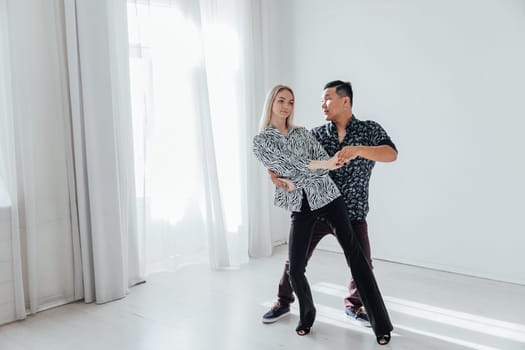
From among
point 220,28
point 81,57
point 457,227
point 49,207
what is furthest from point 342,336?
point 220,28

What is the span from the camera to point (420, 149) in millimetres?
3967

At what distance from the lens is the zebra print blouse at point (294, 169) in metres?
2.65

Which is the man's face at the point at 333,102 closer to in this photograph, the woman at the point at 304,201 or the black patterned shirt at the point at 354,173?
the black patterned shirt at the point at 354,173

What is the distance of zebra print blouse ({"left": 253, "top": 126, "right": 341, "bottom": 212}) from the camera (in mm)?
2654

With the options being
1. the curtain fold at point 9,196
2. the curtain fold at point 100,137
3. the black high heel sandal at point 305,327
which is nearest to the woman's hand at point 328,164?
the black high heel sandal at point 305,327

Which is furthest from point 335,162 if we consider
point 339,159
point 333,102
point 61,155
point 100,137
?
point 61,155

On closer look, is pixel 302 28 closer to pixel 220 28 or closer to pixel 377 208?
pixel 220 28

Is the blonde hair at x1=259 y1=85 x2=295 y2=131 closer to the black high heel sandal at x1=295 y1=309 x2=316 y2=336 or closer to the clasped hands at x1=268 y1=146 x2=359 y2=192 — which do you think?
the clasped hands at x1=268 y1=146 x2=359 y2=192

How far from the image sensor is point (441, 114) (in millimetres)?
3838

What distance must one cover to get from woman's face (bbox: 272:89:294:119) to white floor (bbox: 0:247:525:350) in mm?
1213

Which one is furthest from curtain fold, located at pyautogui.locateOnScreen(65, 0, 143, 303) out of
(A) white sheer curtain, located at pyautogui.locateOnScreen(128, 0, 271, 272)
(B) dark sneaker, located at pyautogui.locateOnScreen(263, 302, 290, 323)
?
(B) dark sneaker, located at pyautogui.locateOnScreen(263, 302, 290, 323)

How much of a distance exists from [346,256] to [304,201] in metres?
0.37

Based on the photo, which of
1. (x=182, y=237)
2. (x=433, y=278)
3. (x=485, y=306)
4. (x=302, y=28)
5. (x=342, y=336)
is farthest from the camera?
(x=302, y=28)

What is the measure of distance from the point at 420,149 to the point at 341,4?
1.43m
